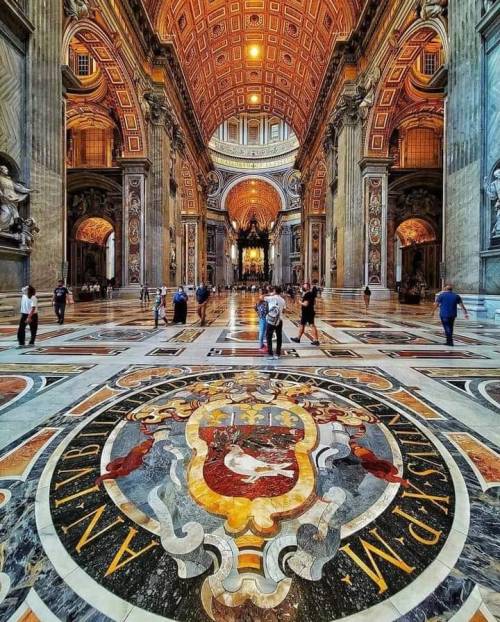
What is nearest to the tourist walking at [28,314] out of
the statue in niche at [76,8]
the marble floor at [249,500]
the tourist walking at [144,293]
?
the marble floor at [249,500]

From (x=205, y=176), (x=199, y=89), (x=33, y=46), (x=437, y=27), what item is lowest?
(x=33, y=46)

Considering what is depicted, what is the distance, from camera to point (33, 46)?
9.75m

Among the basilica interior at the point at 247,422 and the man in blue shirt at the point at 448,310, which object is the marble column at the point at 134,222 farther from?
the man in blue shirt at the point at 448,310

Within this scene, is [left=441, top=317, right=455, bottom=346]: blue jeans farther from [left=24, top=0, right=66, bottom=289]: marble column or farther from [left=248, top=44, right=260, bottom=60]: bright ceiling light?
[left=248, top=44, right=260, bottom=60]: bright ceiling light

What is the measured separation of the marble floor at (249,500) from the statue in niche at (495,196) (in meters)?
7.57

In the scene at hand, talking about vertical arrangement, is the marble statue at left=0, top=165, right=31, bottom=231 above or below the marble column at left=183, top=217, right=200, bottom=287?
below

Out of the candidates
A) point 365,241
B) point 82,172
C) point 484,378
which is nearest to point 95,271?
point 82,172

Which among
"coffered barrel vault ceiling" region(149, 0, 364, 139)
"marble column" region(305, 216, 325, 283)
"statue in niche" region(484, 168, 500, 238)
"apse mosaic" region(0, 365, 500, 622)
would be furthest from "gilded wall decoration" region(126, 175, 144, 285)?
"marble column" region(305, 216, 325, 283)

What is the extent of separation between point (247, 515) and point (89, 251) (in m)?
26.0

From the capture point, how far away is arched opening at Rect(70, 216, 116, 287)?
23.1m

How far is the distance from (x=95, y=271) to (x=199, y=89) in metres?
18.2

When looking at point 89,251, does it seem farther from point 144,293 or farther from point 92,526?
point 92,526

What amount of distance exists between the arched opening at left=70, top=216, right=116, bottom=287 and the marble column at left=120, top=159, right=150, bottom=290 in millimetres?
3915

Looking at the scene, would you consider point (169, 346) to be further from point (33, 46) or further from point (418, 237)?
point (418, 237)
